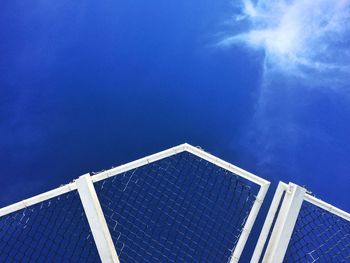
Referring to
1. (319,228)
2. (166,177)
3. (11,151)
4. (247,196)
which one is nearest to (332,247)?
(319,228)

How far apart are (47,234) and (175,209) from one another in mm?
1129

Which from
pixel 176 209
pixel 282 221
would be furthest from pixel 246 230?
pixel 176 209

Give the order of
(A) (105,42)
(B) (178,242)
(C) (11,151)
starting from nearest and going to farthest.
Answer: (B) (178,242), (C) (11,151), (A) (105,42)

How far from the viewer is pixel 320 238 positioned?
335cm

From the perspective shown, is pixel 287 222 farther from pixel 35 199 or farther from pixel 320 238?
pixel 35 199

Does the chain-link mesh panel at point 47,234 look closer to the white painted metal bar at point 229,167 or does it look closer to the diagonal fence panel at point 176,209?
the diagonal fence panel at point 176,209

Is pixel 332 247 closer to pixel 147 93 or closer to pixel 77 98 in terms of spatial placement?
pixel 147 93

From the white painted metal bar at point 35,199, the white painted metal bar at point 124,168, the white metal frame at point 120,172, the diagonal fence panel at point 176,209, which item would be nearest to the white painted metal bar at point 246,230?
the white metal frame at point 120,172

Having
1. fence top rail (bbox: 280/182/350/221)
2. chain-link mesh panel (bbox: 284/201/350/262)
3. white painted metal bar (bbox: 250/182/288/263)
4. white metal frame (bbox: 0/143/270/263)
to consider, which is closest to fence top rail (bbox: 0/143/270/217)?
white metal frame (bbox: 0/143/270/263)

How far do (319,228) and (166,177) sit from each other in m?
1.42

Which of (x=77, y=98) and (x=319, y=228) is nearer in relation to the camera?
(x=319, y=228)

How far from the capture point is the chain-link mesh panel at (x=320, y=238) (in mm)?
3207

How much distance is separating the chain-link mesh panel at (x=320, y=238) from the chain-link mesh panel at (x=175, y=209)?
1.62 feet

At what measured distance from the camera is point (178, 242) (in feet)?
10.8
